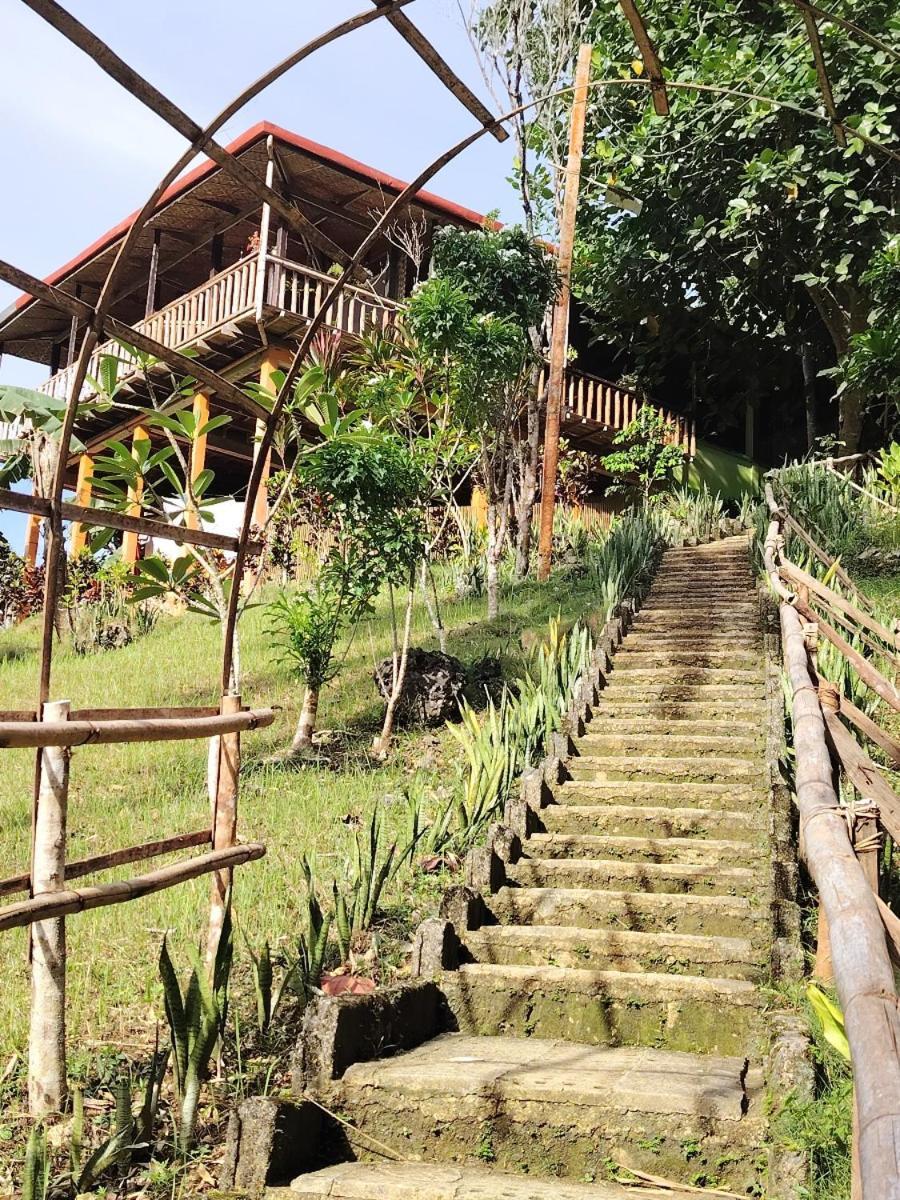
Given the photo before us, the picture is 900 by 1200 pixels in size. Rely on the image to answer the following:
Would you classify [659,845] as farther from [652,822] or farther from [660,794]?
[660,794]

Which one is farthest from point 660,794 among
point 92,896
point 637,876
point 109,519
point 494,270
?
point 494,270

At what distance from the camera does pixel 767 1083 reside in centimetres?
295

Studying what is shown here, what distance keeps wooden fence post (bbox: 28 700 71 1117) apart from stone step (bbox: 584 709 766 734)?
3822mm

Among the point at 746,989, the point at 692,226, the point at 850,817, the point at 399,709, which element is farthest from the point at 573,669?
the point at 692,226

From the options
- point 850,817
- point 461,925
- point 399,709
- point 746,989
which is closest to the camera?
point 850,817

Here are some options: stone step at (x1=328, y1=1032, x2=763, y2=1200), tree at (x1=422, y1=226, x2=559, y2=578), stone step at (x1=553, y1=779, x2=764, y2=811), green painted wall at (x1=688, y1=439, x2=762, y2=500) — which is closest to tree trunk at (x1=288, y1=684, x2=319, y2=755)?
stone step at (x1=553, y1=779, x2=764, y2=811)

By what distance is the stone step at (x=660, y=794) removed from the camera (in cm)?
515

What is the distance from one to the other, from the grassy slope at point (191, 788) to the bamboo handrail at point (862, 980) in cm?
234

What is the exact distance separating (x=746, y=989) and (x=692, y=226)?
12.8 metres

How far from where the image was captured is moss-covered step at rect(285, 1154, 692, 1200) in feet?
9.00

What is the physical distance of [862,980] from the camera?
1.37m

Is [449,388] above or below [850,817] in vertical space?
above

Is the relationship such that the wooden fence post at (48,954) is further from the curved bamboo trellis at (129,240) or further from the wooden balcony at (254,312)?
the wooden balcony at (254,312)

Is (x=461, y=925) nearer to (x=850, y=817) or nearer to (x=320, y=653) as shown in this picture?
(x=850, y=817)
